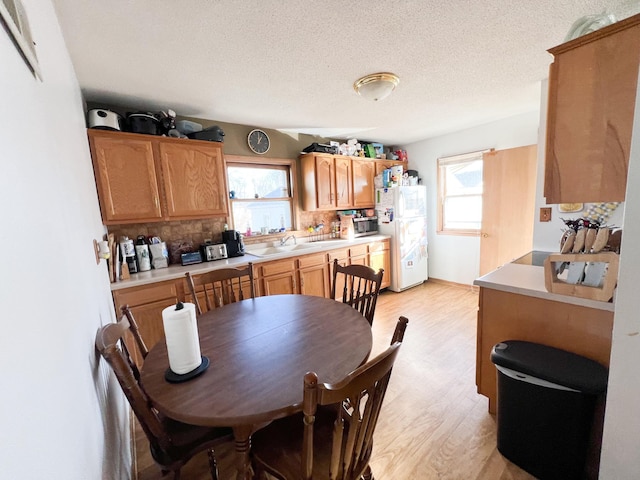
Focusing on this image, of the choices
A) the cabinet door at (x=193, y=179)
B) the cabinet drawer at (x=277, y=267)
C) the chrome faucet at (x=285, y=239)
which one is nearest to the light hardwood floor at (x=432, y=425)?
the cabinet drawer at (x=277, y=267)

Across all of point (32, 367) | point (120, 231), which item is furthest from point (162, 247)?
point (32, 367)

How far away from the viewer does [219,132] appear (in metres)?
2.61

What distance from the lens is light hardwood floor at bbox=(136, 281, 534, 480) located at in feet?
4.53

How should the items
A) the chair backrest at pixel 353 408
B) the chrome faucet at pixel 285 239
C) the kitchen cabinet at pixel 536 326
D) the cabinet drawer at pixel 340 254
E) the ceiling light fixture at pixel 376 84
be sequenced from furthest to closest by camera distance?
the chrome faucet at pixel 285 239
the cabinet drawer at pixel 340 254
the ceiling light fixture at pixel 376 84
the kitchen cabinet at pixel 536 326
the chair backrest at pixel 353 408

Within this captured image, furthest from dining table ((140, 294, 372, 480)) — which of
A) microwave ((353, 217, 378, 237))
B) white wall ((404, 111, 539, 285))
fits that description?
white wall ((404, 111, 539, 285))

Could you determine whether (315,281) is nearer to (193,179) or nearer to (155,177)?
(193,179)

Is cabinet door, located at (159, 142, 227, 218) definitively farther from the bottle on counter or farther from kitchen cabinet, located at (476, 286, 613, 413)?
kitchen cabinet, located at (476, 286, 613, 413)

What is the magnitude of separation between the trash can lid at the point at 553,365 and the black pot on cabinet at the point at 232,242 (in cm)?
246

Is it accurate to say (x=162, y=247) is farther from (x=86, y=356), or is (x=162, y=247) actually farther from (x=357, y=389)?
(x=357, y=389)

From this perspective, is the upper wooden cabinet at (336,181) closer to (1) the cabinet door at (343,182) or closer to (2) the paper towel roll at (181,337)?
(1) the cabinet door at (343,182)

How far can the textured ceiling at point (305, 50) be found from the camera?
4.41 feet

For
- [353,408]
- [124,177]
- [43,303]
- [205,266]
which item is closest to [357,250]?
[205,266]

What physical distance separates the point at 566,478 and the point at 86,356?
6.96 ft

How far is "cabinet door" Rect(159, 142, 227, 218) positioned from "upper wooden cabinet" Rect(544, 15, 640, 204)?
2.53 metres
